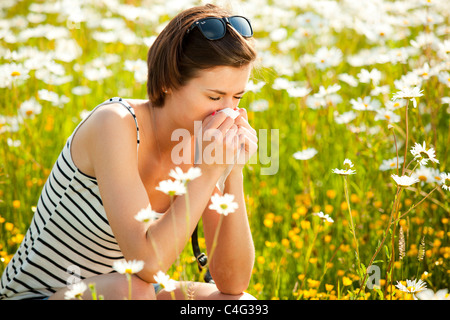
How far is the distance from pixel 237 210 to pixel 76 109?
1.72 m

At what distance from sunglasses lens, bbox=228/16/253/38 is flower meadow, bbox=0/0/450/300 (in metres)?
0.15

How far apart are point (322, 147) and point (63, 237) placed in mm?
1448

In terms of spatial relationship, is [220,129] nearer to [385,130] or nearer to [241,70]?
[241,70]

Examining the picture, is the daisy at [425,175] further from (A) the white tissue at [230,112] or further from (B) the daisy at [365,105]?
(A) the white tissue at [230,112]

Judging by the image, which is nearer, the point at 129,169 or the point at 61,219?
the point at 129,169

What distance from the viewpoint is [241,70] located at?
1525 millimetres

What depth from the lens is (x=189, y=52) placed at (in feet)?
5.04

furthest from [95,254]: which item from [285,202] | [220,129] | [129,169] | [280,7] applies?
[280,7]

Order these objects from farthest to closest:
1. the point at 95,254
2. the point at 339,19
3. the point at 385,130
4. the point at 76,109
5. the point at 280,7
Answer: the point at 280,7 < the point at 339,19 < the point at 76,109 < the point at 385,130 < the point at 95,254

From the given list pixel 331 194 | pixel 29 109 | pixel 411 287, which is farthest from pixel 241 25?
pixel 29 109

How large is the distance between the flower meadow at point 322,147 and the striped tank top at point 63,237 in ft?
0.93

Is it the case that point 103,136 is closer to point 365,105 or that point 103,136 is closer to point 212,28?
point 212,28

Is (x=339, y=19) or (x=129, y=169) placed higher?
(x=339, y=19)
